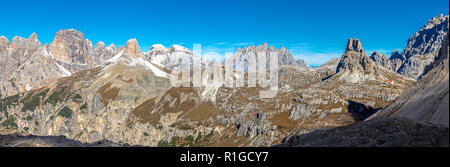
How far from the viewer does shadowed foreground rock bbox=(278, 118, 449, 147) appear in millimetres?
32912

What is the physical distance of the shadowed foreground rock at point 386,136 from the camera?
32.9m

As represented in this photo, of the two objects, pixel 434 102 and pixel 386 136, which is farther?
pixel 434 102

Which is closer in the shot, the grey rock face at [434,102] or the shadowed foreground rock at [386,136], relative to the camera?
the shadowed foreground rock at [386,136]

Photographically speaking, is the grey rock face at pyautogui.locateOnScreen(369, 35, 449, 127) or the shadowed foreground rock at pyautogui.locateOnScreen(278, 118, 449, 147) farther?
the grey rock face at pyautogui.locateOnScreen(369, 35, 449, 127)

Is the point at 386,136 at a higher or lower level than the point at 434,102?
lower

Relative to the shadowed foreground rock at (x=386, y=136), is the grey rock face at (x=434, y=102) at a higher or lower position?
higher

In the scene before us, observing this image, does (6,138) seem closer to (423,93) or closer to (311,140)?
(311,140)

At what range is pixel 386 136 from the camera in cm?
3741

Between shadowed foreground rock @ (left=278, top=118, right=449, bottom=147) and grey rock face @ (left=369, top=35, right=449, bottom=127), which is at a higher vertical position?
grey rock face @ (left=369, top=35, right=449, bottom=127)
